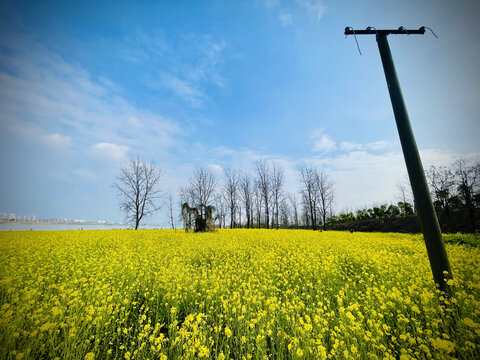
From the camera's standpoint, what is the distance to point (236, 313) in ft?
11.6

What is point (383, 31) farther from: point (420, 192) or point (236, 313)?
point (236, 313)

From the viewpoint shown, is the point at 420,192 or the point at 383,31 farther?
the point at 383,31

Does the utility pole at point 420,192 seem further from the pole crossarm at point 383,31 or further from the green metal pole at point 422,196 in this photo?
the pole crossarm at point 383,31

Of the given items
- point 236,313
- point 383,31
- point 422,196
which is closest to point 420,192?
point 422,196

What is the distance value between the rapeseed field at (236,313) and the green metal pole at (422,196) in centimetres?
28

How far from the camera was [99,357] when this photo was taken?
9.16ft

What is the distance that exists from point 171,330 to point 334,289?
411 centimetres

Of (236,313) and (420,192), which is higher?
(420,192)

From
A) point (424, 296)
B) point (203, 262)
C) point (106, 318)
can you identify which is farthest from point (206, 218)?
point (424, 296)

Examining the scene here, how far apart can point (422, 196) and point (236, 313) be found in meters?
4.09

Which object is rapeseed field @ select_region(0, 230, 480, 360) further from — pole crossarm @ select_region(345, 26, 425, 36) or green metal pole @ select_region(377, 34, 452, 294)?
pole crossarm @ select_region(345, 26, 425, 36)

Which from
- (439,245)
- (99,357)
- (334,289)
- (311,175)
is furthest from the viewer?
(311,175)

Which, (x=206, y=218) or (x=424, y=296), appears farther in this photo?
(x=206, y=218)

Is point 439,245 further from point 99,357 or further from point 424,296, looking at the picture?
point 99,357
